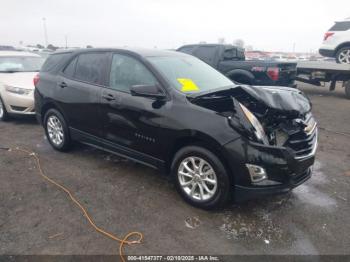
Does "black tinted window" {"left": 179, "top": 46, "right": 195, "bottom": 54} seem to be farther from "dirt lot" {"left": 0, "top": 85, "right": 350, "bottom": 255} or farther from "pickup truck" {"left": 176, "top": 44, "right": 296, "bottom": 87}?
"dirt lot" {"left": 0, "top": 85, "right": 350, "bottom": 255}

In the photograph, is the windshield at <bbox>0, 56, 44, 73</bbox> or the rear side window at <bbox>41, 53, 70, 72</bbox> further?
the windshield at <bbox>0, 56, 44, 73</bbox>

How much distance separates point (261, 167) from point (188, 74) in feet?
5.44

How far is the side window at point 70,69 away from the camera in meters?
4.80

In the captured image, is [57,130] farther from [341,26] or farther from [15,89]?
→ [341,26]

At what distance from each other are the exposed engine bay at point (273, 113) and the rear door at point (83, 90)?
63.0 inches

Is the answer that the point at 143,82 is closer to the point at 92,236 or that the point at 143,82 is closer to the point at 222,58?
the point at 92,236

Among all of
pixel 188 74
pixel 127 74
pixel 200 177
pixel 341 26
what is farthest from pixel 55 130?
pixel 341 26

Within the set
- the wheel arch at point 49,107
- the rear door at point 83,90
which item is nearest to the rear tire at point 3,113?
the wheel arch at point 49,107

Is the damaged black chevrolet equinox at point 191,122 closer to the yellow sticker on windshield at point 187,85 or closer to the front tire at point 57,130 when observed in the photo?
the yellow sticker on windshield at point 187,85

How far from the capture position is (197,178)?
345 cm

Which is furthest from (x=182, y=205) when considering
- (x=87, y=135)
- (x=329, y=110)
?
(x=329, y=110)

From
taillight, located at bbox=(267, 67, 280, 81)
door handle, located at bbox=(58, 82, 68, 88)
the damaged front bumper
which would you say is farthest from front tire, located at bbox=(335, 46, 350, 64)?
door handle, located at bbox=(58, 82, 68, 88)

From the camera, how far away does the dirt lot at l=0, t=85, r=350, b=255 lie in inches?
113

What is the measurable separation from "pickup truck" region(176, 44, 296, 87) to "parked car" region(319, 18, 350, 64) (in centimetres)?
336
